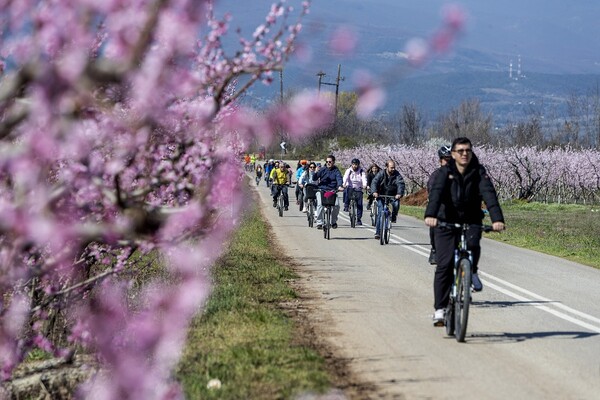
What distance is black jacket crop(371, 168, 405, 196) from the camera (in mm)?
23969

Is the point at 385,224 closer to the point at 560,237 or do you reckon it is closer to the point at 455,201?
the point at 560,237

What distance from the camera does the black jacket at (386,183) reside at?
78.6 feet

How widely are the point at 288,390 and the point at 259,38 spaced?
3.20 m

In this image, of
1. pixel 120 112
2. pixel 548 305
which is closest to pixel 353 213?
pixel 548 305

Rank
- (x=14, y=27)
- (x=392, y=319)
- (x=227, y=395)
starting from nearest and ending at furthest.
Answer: (x=14, y=27) → (x=227, y=395) → (x=392, y=319)

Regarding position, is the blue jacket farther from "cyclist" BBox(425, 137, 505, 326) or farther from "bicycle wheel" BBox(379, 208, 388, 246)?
"cyclist" BBox(425, 137, 505, 326)

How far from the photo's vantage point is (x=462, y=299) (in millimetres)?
10203

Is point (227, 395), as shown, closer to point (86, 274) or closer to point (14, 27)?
point (14, 27)

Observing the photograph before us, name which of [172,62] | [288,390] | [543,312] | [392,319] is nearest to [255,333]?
[392,319]

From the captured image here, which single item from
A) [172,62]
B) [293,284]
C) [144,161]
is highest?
[172,62]

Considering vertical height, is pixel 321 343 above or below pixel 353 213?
below

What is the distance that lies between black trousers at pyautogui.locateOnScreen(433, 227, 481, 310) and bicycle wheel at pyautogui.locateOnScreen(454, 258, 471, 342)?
36cm

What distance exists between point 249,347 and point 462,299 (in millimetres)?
2060

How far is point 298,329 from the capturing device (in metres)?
11.1
